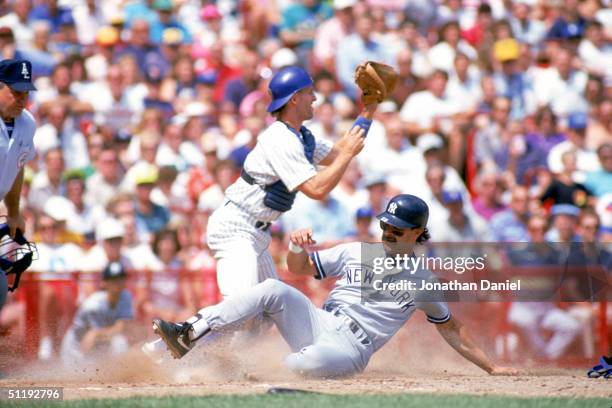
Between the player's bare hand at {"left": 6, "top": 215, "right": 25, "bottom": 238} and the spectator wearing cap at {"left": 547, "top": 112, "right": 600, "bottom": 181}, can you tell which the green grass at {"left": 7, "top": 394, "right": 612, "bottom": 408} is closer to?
the player's bare hand at {"left": 6, "top": 215, "right": 25, "bottom": 238}

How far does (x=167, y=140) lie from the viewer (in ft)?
37.3

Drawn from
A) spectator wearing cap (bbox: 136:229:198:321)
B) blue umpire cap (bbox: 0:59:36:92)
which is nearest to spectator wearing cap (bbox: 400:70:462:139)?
spectator wearing cap (bbox: 136:229:198:321)

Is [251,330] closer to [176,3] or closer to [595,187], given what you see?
[595,187]

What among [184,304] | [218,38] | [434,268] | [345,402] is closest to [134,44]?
[218,38]

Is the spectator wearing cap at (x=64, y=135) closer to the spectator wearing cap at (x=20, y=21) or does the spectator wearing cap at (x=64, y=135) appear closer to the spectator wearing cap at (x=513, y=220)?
the spectator wearing cap at (x=20, y=21)

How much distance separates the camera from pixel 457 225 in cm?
1024

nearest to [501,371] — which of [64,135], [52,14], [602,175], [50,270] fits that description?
[50,270]

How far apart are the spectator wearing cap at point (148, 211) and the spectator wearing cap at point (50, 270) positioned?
0.71 m

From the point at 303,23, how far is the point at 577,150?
3534 mm

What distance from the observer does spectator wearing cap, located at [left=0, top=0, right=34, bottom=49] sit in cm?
1247

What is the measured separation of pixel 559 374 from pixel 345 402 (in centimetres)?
242

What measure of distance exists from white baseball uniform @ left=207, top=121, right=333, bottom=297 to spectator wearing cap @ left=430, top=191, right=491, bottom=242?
3423 mm

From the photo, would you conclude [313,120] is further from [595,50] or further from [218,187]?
[595,50]

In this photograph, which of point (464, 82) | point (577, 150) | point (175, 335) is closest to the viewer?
point (175, 335)
